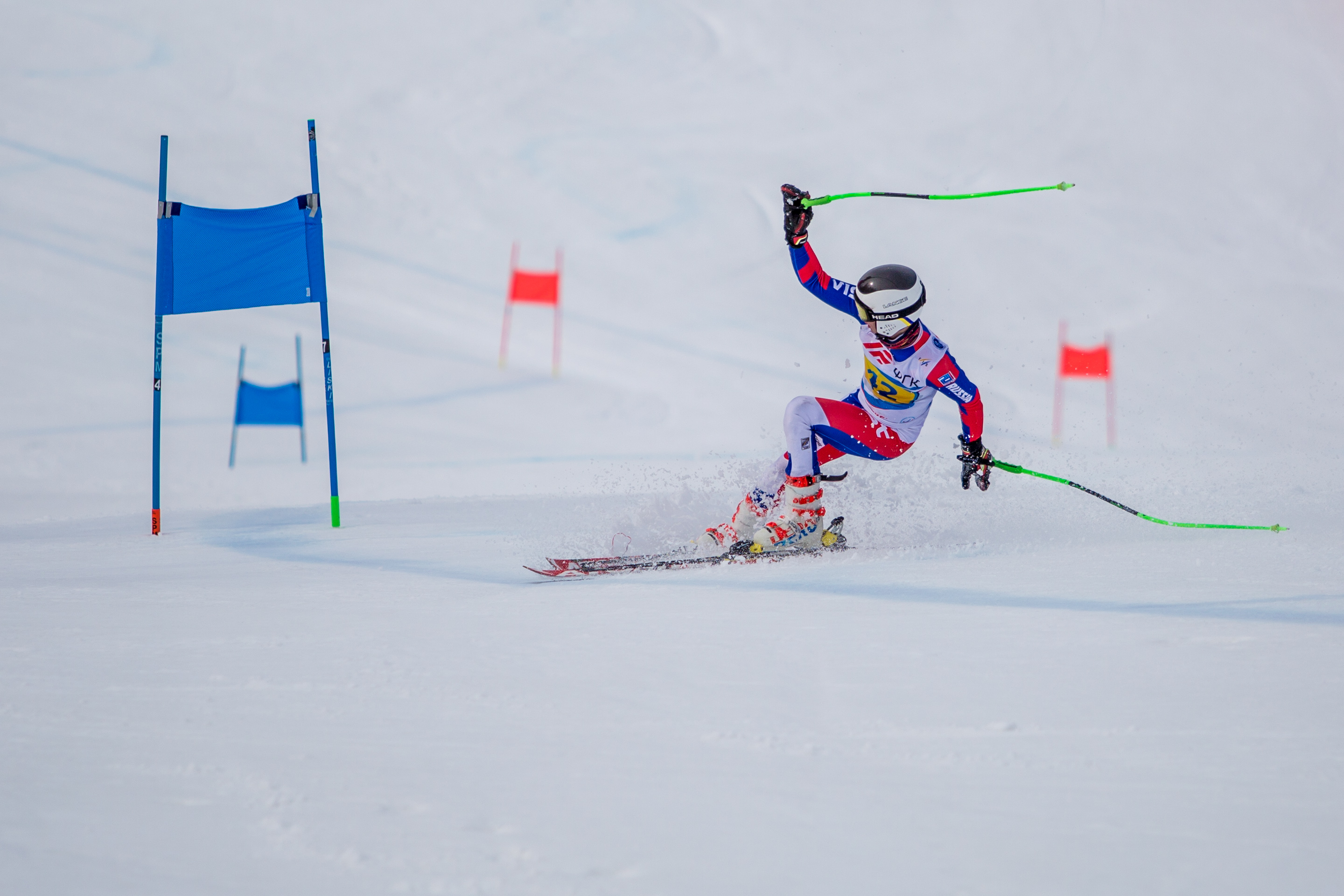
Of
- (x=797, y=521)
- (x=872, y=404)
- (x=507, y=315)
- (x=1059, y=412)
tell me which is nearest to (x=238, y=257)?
(x=797, y=521)

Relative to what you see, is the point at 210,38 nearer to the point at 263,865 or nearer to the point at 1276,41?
the point at 1276,41

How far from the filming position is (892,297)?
4863 millimetres

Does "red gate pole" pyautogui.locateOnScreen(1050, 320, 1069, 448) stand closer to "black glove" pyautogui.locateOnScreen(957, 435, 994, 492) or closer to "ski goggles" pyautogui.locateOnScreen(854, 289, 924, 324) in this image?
"black glove" pyautogui.locateOnScreen(957, 435, 994, 492)

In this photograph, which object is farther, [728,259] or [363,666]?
[728,259]

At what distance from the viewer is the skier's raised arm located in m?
4.95

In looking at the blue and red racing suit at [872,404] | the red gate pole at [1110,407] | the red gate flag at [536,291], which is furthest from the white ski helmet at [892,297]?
the red gate flag at [536,291]

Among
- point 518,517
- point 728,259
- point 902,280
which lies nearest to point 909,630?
point 902,280

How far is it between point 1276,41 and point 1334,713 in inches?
1134

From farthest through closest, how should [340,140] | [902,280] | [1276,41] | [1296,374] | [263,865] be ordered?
[1276,41], [340,140], [1296,374], [902,280], [263,865]

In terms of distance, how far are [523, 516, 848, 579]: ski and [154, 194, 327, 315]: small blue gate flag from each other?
8.58 feet

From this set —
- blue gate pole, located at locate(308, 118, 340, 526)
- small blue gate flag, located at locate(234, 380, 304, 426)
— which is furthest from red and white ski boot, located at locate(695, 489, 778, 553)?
small blue gate flag, located at locate(234, 380, 304, 426)

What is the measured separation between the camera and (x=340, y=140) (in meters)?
21.9

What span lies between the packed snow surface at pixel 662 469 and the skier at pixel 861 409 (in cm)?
35

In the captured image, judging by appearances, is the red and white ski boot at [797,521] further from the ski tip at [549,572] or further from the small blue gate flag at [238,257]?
the small blue gate flag at [238,257]
